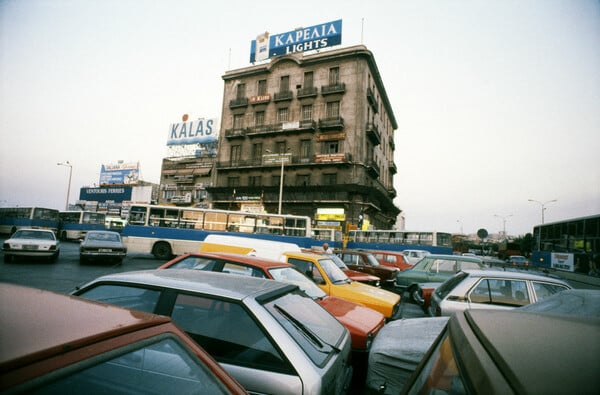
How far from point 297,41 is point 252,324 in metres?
43.6

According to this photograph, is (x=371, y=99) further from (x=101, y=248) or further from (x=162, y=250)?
(x=101, y=248)

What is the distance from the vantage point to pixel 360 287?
650 centimetres

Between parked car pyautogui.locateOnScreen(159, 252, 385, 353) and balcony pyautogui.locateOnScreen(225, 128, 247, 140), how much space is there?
38027 mm

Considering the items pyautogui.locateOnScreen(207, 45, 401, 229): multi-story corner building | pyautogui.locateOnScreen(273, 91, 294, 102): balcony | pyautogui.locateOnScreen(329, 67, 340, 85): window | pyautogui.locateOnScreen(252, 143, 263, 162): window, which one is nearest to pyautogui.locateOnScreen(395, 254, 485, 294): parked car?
pyautogui.locateOnScreen(207, 45, 401, 229): multi-story corner building

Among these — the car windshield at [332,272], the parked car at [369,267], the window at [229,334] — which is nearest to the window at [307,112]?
the parked car at [369,267]

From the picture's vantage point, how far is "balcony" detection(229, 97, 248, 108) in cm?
4219

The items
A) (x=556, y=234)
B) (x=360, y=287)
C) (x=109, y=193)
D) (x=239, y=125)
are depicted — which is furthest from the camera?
(x=109, y=193)

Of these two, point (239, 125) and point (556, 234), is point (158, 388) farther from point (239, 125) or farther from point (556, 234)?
point (239, 125)

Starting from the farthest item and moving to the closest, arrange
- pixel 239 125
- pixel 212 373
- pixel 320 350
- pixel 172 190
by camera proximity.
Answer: pixel 172 190
pixel 239 125
pixel 320 350
pixel 212 373

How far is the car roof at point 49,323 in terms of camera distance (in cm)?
94

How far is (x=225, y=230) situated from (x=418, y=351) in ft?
54.7

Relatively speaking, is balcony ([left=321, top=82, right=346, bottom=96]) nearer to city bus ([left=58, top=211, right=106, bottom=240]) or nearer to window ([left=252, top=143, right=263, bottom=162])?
window ([left=252, top=143, right=263, bottom=162])

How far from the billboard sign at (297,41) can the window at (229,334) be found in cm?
4131

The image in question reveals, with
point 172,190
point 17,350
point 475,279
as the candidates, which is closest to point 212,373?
point 17,350
